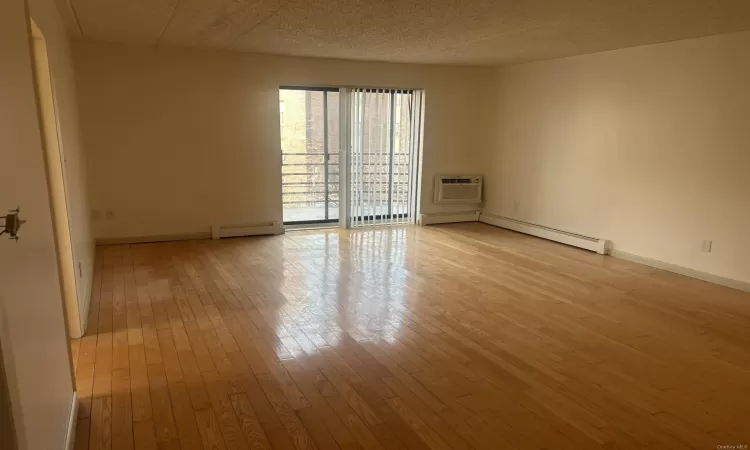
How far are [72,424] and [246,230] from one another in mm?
4076

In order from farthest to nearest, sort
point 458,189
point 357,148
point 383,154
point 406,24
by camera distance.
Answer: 1. point 458,189
2. point 383,154
3. point 357,148
4. point 406,24

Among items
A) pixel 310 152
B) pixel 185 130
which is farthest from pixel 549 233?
pixel 185 130

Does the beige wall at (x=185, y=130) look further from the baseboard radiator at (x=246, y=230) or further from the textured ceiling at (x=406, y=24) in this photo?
the textured ceiling at (x=406, y=24)

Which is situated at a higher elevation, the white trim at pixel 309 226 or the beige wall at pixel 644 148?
the beige wall at pixel 644 148

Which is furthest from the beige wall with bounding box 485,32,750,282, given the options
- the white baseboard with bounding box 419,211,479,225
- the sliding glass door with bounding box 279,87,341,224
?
the sliding glass door with bounding box 279,87,341,224

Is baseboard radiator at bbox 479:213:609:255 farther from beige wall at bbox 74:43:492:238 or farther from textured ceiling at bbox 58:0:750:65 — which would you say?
beige wall at bbox 74:43:492:238

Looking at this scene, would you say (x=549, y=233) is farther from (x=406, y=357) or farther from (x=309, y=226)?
(x=406, y=357)

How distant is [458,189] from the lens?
23.7 ft

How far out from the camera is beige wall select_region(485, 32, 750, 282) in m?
4.38

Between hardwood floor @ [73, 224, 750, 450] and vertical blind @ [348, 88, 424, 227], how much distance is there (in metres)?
1.80

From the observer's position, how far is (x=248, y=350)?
3006 mm

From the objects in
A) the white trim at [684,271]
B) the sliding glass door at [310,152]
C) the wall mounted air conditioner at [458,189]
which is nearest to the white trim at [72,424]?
the sliding glass door at [310,152]

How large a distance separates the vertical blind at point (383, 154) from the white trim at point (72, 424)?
4.58 meters

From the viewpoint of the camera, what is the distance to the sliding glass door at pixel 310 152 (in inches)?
260
